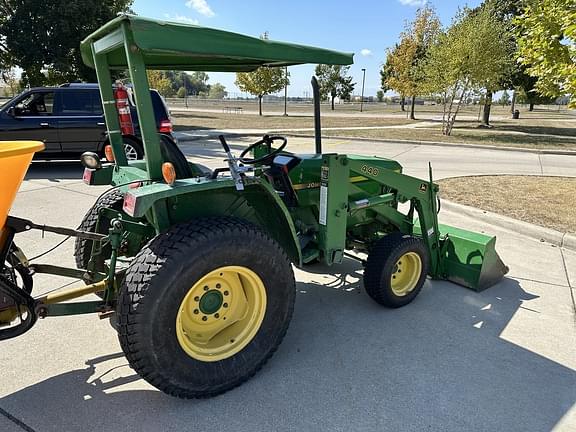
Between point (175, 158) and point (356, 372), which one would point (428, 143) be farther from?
point (175, 158)

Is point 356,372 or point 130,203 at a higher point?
point 130,203

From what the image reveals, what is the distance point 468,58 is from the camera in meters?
16.3

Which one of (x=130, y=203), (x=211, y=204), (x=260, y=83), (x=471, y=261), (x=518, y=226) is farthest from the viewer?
(x=260, y=83)

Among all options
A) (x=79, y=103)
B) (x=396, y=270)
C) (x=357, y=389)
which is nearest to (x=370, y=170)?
(x=396, y=270)

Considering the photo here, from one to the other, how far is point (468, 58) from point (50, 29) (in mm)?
15747

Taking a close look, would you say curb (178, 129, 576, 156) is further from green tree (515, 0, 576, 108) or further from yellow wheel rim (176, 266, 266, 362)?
yellow wheel rim (176, 266, 266, 362)

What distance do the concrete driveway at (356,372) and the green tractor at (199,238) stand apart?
0.73ft

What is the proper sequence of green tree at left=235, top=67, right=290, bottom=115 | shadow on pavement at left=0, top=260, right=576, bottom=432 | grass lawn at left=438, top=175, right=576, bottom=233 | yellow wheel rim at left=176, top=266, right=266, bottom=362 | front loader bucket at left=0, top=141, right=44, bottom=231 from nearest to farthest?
front loader bucket at left=0, top=141, right=44, bottom=231 < shadow on pavement at left=0, top=260, right=576, bottom=432 < yellow wheel rim at left=176, top=266, right=266, bottom=362 < grass lawn at left=438, top=175, right=576, bottom=233 < green tree at left=235, top=67, right=290, bottom=115

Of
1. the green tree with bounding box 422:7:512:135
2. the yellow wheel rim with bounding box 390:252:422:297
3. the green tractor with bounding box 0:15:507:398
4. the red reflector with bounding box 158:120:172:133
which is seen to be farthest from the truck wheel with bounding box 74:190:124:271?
the green tree with bounding box 422:7:512:135

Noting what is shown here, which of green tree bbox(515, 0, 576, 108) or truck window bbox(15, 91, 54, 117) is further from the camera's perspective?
truck window bbox(15, 91, 54, 117)

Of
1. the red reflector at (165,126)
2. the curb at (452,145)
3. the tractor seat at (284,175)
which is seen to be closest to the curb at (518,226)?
the tractor seat at (284,175)

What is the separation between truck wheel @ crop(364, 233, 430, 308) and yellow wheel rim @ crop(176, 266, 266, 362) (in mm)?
1135

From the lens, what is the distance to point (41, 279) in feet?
12.0

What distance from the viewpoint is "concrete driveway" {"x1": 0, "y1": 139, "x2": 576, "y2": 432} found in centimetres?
224
